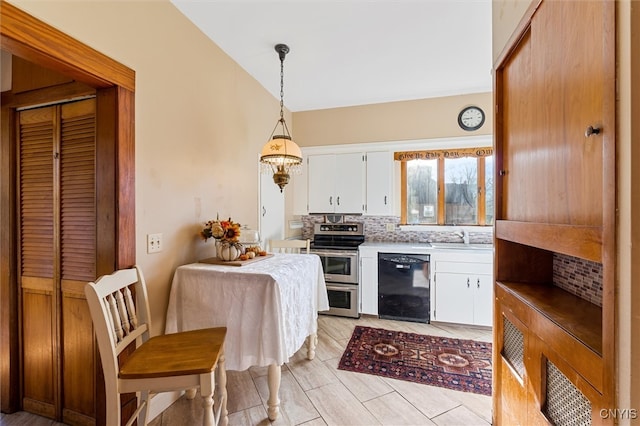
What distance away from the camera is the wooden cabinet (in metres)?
0.75

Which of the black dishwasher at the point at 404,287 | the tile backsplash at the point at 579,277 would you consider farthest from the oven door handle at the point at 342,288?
the tile backsplash at the point at 579,277

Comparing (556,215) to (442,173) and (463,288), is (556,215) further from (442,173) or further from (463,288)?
(442,173)

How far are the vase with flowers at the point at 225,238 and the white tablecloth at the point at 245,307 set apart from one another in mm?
140

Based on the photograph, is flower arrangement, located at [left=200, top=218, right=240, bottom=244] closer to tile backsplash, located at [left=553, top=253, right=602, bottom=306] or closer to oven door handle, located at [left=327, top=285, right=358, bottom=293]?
oven door handle, located at [left=327, top=285, right=358, bottom=293]

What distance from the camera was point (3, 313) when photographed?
1.88m

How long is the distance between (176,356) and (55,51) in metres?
1.54

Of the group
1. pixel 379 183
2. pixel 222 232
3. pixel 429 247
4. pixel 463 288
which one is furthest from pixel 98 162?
pixel 463 288

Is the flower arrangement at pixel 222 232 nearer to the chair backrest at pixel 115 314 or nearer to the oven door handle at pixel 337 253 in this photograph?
the chair backrest at pixel 115 314

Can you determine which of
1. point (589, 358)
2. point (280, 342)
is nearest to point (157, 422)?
point (280, 342)

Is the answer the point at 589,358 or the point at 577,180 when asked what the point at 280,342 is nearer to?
the point at 589,358

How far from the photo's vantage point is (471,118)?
354 centimetres

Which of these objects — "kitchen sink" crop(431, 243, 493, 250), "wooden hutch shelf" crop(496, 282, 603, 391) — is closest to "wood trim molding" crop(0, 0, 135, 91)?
"wooden hutch shelf" crop(496, 282, 603, 391)

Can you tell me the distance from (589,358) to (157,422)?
87.8 inches

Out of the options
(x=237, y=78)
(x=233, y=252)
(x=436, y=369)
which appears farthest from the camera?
(x=237, y=78)
